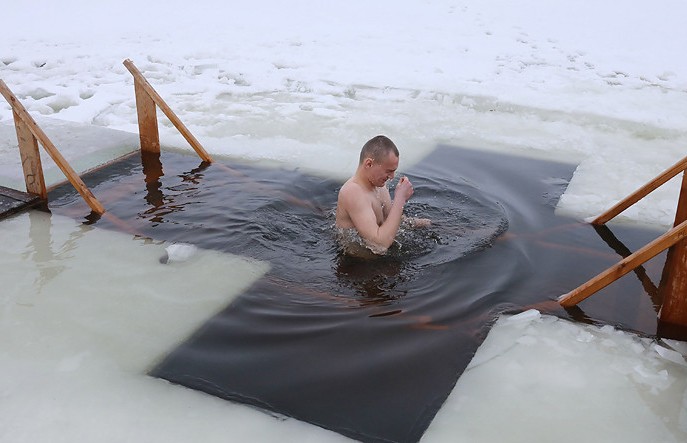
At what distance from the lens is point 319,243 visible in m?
4.25

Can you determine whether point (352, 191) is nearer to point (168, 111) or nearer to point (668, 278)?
point (668, 278)

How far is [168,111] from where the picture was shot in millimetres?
5301

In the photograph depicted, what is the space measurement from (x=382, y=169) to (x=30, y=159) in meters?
2.44

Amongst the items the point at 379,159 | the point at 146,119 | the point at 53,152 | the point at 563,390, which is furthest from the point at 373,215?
Result: the point at 146,119

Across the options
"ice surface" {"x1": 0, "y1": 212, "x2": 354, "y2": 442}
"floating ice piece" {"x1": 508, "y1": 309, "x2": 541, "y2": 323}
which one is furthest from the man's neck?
"floating ice piece" {"x1": 508, "y1": 309, "x2": 541, "y2": 323}

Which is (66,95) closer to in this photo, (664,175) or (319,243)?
(319,243)

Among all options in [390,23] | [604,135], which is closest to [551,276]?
[604,135]

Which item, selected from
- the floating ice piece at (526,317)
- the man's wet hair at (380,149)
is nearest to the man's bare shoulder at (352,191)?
the man's wet hair at (380,149)

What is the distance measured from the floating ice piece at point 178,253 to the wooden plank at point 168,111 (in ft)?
5.16

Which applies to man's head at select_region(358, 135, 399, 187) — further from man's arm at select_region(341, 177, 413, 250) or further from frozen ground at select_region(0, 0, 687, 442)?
frozen ground at select_region(0, 0, 687, 442)

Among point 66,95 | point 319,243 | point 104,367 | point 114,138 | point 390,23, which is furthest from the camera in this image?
point 390,23

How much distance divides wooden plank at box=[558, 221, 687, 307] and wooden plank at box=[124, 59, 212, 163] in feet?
10.4

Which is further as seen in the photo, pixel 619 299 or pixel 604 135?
pixel 604 135

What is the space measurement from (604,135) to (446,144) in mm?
1554
